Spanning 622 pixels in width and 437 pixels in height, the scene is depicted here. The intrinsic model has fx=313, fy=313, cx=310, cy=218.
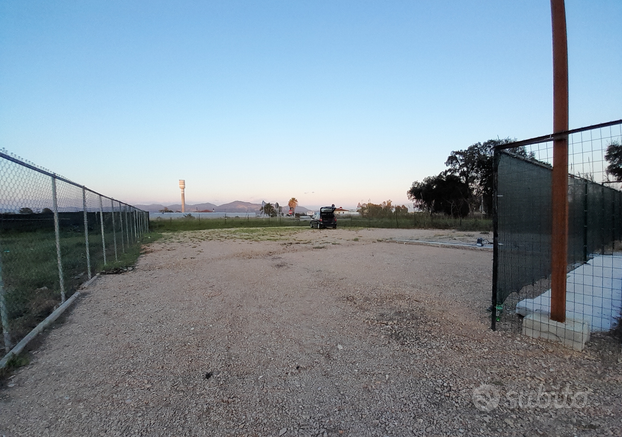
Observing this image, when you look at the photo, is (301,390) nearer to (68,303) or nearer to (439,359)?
(439,359)

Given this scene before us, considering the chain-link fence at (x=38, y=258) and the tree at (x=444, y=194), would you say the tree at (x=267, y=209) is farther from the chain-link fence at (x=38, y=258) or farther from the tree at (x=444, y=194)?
the chain-link fence at (x=38, y=258)

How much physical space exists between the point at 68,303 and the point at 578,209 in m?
8.83

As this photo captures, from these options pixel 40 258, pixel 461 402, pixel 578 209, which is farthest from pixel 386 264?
pixel 40 258

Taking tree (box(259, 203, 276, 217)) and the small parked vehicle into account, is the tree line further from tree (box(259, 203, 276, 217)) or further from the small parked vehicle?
tree (box(259, 203, 276, 217))

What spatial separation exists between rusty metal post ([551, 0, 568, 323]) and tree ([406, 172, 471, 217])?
30.4 meters

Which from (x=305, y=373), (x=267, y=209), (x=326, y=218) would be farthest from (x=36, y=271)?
(x=267, y=209)

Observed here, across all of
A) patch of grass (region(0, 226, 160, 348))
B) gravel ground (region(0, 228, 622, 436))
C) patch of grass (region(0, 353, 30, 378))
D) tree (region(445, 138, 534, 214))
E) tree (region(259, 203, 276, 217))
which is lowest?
gravel ground (region(0, 228, 622, 436))

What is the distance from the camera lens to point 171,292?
5.40 meters

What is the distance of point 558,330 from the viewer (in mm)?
3037

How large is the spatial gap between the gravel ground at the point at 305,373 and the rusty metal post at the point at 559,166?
0.54m

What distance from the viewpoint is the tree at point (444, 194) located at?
32812 mm

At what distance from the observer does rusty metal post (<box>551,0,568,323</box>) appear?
309 centimetres

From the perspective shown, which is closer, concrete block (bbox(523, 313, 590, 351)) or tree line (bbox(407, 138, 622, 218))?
concrete block (bbox(523, 313, 590, 351))

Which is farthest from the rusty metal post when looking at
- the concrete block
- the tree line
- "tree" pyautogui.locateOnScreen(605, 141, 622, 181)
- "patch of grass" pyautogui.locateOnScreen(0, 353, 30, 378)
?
the tree line
